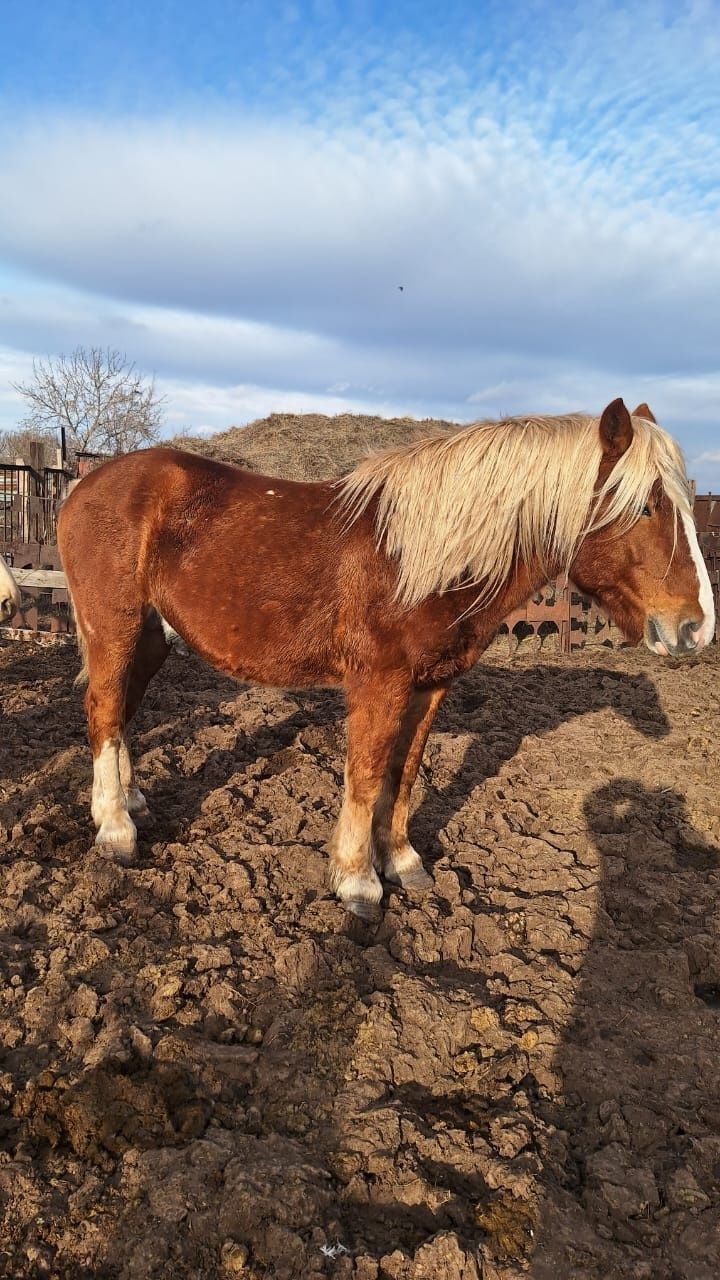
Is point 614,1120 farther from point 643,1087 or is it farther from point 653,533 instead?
Result: point 653,533

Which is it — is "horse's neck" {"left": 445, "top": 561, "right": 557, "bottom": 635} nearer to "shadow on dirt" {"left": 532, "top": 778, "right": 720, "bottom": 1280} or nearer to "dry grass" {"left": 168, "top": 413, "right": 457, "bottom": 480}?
"shadow on dirt" {"left": 532, "top": 778, "right": 720, "bottom": 1280}

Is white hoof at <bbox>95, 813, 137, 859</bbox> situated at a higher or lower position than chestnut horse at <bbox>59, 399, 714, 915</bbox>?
lower

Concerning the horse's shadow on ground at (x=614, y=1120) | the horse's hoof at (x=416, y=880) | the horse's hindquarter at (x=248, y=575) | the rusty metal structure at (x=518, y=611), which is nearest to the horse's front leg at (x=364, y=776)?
the horse's hindquarter at (x=248, y=575)

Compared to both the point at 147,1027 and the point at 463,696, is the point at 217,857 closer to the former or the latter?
the point at 147,1027

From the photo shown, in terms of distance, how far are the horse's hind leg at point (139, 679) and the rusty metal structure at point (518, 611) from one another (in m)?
5.08

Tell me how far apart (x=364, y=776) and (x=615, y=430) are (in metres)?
2.00

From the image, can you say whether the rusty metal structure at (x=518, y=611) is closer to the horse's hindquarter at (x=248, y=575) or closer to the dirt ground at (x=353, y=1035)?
the dirt ground at (x=353, y=1035)

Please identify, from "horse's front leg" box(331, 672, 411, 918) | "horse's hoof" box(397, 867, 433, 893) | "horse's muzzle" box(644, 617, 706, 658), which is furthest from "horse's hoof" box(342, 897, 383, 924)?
"horse's muzzle" box(644, 617, 706, 658)

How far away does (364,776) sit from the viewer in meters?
3.70

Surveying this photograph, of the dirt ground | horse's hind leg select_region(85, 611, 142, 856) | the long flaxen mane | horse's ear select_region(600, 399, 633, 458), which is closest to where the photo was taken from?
the dirt ground

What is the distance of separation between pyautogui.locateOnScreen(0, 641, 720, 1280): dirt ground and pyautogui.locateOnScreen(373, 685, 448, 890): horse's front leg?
0.57ft

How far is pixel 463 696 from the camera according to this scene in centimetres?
741

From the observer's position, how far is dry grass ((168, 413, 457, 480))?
19.8 m

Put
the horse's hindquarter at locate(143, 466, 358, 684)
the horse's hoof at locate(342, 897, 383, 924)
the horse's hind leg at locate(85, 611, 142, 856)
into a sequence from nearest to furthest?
the horse's hoof at locate(342, 897, 383, 924) < the horse's hindquarter at locate(143, 466, 358, 684) < the horse's hind leg at locate(85, 611, 142, 856)
